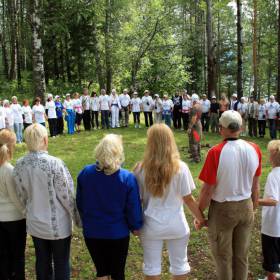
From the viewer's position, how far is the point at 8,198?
3.87m

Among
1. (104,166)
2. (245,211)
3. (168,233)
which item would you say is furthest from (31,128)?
(245,211)

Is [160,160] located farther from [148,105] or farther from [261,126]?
[148,105]

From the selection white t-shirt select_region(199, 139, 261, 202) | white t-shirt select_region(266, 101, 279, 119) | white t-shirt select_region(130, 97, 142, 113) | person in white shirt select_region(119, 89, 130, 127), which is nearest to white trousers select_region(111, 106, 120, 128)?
person in white shirt select_region(119, 89, 130, 127)

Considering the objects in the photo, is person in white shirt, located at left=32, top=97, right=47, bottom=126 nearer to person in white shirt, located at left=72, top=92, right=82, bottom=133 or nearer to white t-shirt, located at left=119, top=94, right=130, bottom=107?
person in white shirt, located at left=72, top=92, right=82, bottom=133

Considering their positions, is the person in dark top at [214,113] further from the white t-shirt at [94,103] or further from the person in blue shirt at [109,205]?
the person in blue shirt at [109,205]

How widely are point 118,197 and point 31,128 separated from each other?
1070 millimetres

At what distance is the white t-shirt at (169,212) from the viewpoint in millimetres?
3480

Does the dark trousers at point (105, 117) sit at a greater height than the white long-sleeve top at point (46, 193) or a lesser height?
greater

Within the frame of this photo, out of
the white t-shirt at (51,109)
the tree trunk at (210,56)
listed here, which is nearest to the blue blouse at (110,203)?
the white t-shirt at (51,109)

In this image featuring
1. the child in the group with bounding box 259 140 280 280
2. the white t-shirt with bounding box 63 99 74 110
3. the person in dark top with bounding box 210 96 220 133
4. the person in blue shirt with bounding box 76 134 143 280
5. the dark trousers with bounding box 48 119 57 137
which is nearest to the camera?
the person in blue shirt with bounding box 76 134 143 280

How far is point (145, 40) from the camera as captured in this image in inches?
1117

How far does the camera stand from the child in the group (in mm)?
4148

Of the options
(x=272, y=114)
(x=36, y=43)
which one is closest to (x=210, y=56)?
(x=272, y=114)

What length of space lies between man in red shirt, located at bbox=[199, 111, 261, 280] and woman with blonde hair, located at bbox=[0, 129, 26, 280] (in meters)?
1.85
